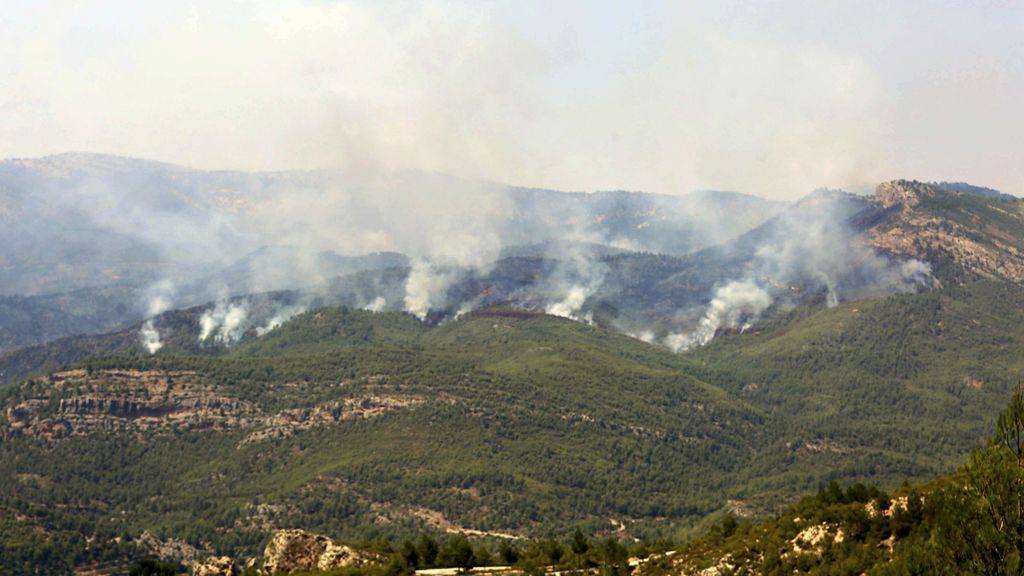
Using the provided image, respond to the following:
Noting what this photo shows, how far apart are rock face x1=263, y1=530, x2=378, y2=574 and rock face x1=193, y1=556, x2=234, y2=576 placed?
5018 mm

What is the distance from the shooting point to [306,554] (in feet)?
429

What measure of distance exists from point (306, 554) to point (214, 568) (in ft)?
35.7

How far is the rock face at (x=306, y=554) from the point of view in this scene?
416 ft

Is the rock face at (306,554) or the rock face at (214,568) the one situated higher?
the rock face at (306,554)

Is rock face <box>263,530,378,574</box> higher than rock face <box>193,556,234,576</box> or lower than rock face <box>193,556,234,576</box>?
higher

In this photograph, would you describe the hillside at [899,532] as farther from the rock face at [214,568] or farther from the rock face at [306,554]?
the rock face at [214,568]

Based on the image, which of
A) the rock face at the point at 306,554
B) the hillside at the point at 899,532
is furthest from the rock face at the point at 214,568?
the hillside at the point at 899,532

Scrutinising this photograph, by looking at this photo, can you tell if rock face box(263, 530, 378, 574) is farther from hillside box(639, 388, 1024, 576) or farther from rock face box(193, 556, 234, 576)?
hillside box(639, 388, 1024, 576)

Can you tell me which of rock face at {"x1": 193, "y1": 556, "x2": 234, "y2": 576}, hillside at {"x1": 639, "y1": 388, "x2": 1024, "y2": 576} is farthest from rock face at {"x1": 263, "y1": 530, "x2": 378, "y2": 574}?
hillside at {"x1": 639, "y1": 388, "x2": 1024, "y2": 576}

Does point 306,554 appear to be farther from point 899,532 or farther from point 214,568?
point 899,532

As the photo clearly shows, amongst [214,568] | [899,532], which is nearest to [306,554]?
[214,568]

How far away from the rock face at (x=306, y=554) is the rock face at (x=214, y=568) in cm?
502

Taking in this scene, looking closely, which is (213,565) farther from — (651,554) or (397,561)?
(651,554)

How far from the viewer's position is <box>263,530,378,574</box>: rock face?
126938mm
